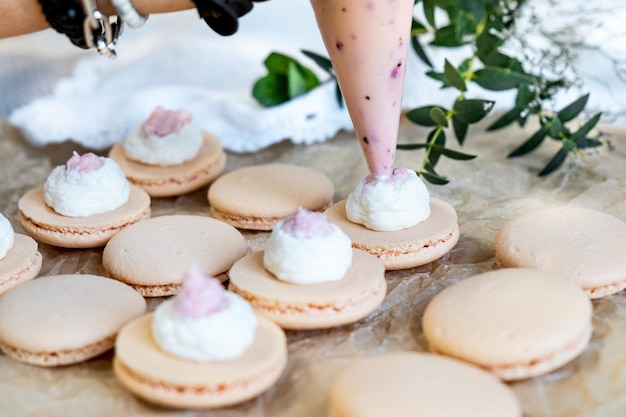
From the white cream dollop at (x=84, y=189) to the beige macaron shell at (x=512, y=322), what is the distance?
0.75 m

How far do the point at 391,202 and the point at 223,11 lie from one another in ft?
1.58

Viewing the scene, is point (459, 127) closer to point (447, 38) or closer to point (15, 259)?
point (447, 38)

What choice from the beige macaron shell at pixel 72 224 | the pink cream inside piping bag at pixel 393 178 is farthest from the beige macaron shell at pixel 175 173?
the pink cream inside piping bag at pixel 393 178

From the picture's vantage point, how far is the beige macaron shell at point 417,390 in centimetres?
119

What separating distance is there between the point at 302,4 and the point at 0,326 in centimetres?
181

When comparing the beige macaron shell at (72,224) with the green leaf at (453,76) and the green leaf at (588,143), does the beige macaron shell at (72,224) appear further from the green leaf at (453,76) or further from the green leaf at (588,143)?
the green leaf at (588,143)

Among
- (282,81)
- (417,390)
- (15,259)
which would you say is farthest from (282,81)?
(417,390)

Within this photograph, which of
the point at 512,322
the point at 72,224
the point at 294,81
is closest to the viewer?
the point at 512,322

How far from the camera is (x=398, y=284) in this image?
1637mm

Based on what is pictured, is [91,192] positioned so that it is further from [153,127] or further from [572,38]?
[572,38]

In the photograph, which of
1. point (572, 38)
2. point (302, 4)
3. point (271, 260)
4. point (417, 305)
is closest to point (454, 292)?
point (417, 305)

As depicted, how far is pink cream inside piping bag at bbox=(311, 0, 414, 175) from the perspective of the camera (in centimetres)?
144

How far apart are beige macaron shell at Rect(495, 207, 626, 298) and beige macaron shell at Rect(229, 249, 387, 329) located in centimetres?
29

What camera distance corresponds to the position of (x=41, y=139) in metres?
2.29
